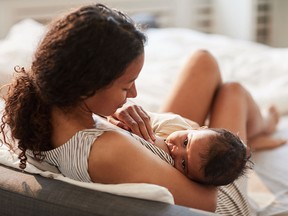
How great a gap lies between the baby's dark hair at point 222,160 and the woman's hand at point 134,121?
0.18 m

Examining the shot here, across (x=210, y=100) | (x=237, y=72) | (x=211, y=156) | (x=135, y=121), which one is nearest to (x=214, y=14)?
(x=237, y=72)

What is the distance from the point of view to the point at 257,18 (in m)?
3.91

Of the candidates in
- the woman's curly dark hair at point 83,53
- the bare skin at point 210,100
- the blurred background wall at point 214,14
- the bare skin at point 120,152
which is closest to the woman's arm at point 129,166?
the bare skin at point 120,152

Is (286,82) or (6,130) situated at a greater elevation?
(6,130)

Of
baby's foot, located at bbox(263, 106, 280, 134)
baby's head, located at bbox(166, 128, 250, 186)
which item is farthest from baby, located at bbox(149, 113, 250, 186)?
baby's foot, located at bbox(263, 106, 280, 134)

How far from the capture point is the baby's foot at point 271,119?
6.48 feet

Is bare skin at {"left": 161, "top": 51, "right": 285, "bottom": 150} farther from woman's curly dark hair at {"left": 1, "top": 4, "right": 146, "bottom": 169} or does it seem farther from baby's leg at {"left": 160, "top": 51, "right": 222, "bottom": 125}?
woman's curly dark hair at {"left": 1, "top": 4, "right": 146, "bottom": 169}

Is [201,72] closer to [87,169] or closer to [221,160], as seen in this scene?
[221,160]

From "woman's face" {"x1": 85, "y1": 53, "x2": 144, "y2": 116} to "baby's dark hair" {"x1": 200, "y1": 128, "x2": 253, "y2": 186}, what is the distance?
24cm

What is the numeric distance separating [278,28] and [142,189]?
3.17m

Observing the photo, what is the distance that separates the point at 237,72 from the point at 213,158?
1337 millimetres

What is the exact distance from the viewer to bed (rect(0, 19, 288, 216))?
1.59m

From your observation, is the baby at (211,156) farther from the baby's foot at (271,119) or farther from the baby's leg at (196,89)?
the baby's foot at (271,119)

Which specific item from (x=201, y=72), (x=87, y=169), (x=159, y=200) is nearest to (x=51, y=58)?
(x=87, y=169)
